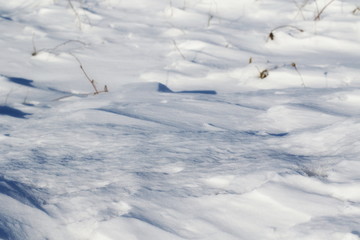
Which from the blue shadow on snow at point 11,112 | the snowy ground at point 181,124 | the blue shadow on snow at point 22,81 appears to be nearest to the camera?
the snowy ground at point 181,124

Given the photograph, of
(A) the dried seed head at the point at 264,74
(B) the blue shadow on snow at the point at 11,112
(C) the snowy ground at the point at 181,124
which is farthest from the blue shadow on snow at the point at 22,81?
(A) the dried seed head at the point at 264,74

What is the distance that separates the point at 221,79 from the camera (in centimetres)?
270

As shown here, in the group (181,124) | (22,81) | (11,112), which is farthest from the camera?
(22,81)

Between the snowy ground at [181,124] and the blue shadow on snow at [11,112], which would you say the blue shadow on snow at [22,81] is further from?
the blue shadow on snow at [11,112]

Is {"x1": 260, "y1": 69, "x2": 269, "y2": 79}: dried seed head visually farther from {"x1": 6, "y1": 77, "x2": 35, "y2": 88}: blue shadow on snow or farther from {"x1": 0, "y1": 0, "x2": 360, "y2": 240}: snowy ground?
{"x1": 6, "y1": 77, "x2": 35, "y2": 88}: blue shadow on snow

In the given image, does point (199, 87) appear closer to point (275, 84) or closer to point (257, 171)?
point (275, 84)

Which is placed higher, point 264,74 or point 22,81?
point 264,74

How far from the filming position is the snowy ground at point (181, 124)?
115cm

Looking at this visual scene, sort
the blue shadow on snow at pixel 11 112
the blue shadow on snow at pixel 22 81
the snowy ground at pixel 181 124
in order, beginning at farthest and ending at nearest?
the blue shadow on snow at pixel 22 81 < the blue shadow on snow at pixel 11 112 < the snowy ground at pixel 181 124

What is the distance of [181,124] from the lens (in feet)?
6.21

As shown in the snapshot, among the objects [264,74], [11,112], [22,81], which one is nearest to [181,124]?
[11,112]

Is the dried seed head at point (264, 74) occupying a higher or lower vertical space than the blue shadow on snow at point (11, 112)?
higher

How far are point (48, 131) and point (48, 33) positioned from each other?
183 centimetres

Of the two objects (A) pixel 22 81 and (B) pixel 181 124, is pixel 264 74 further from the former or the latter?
(A) pixel 22 81
